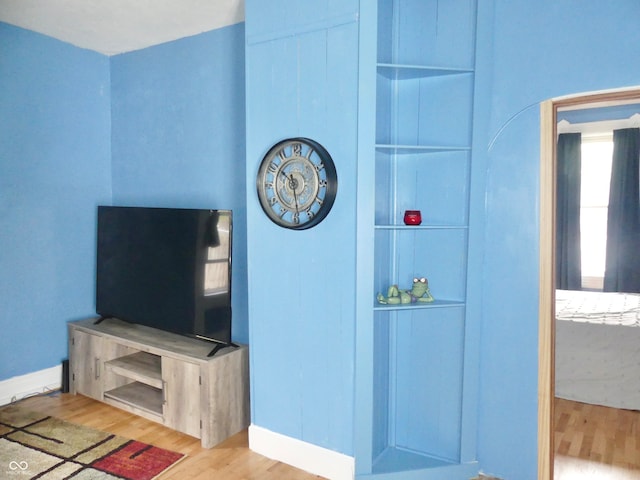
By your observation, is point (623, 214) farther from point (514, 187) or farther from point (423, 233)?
point (423, 233)

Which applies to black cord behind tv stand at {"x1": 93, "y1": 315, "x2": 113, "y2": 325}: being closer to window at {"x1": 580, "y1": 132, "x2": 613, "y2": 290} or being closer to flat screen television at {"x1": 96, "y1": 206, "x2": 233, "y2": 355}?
flat screen television at {"x1": 96, "y1": 206, "x2": 233, "y2": 355}

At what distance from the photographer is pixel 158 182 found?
3.49m

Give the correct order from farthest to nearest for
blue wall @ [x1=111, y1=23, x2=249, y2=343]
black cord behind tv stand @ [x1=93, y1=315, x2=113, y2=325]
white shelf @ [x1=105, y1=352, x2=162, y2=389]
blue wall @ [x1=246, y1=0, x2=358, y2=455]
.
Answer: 1. black cord behind tv stand @ [x1=93, y1=315, x2=113, y2=325]
2. blue wall @ [x1=111, y1=23, x2=249, y2=343]
3. white shelf @ [x1=105, y1=352, x2=162, y2=389]
4. blue wall @ [x1=246, y1=0, x2=358, y2=455]

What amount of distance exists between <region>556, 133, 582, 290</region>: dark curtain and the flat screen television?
3.58 metres

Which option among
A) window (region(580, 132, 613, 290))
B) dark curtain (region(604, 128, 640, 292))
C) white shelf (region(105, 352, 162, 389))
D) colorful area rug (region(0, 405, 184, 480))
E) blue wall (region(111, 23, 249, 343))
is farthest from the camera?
window (region(580, 132, 613, 290))

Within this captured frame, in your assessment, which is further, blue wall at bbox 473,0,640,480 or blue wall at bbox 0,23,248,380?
blue wall at bbox 0,23,248,380

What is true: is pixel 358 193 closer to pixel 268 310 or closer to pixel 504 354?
pixel 268 310

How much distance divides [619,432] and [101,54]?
14.9 ft

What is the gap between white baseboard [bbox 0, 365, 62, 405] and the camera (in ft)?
10.4

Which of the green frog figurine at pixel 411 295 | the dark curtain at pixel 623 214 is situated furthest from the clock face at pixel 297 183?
the dark curtain at pixel 623 214

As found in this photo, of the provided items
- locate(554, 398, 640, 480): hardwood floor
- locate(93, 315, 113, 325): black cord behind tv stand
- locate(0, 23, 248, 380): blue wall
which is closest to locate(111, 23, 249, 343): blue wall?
locate(0, 23, 248, 380): blue wall

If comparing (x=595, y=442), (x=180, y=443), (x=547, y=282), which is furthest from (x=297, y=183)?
(x=595, y=442)

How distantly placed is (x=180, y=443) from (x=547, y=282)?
2.21 m

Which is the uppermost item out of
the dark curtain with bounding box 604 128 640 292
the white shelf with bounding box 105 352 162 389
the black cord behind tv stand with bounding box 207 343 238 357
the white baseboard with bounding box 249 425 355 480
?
the dark curtain with bounding box 604 128 640 292
